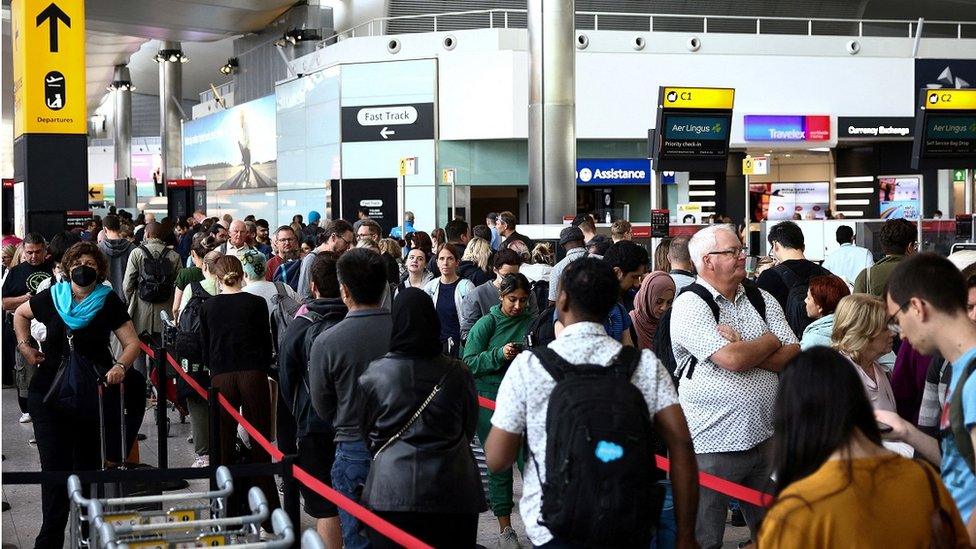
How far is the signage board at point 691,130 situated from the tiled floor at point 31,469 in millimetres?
6385

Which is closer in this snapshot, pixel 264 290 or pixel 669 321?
pixel 669 321

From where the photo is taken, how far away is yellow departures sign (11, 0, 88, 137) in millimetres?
10797

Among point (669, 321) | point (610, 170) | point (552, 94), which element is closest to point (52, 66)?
point (669, 321)

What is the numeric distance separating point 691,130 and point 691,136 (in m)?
0.07

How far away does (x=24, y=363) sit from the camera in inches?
371

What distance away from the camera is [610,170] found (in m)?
28.5

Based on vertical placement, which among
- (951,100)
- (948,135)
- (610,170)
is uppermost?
(951,100)

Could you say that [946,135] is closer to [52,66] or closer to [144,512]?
[52,66]

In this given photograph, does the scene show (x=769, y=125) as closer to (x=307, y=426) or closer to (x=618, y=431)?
(x=307, y=426)

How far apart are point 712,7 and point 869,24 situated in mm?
4737

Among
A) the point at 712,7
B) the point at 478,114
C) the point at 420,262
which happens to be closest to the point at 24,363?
the point at 420,262

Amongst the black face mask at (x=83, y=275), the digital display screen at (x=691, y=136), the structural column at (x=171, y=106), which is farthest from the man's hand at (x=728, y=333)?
the structural column at (x=171, y=106)

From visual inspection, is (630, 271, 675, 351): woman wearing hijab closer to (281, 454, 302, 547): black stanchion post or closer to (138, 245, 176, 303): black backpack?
(281, 454, 302, 547): black stanchion post

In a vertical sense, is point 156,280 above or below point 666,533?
above
